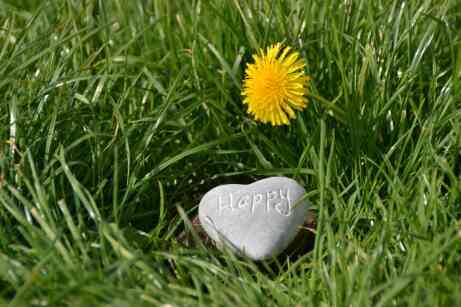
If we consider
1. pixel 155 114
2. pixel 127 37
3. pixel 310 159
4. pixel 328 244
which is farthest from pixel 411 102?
pixel 127 37

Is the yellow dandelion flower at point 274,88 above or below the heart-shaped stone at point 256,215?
above

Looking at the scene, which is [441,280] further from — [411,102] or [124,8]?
[124,8]

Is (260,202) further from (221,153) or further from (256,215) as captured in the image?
(221,153)

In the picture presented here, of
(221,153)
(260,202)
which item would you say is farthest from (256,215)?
(221,153)

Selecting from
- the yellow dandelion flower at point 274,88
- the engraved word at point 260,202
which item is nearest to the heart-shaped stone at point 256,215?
the engraved word at point 260,202

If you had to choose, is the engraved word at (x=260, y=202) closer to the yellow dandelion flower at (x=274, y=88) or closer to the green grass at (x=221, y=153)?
the green grass at (x=221, y=153)

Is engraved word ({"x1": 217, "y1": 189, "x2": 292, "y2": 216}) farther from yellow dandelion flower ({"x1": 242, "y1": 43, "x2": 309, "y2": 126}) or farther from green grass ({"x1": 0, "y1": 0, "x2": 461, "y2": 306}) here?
yellow dandelion flower ({"x1": 242, "y1": 43, "x2": 309, "y2": 126})
